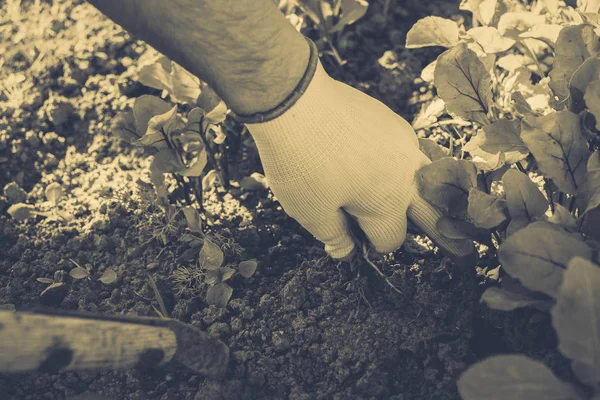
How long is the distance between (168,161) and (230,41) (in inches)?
16.9

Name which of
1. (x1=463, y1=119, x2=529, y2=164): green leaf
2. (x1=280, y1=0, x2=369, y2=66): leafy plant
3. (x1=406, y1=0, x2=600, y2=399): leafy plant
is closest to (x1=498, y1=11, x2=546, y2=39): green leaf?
(x1=406, y1=0, x2=600, y2=399): leafy plant

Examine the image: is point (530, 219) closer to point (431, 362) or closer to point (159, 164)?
point (431, 362)

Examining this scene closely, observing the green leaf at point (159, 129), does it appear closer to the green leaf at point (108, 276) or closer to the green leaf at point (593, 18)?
the green leaf at point (108, 276)

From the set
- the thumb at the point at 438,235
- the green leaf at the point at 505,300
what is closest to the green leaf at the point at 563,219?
the green leaf at the point at 505,300

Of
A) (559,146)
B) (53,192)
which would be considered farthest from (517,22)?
(53,192)

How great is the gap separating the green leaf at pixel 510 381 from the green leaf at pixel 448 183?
39 centimetres

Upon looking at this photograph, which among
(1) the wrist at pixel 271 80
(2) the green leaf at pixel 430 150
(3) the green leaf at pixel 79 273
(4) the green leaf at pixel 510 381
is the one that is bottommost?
(3) the green leaf at pixel 79 273

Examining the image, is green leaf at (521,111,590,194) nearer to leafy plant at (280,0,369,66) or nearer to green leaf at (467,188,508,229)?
green leaf at (467,188,508,229)

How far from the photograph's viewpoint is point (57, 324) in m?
0.90

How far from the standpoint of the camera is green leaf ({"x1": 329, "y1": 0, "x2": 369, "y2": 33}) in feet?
5.24

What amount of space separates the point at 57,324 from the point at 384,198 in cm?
60

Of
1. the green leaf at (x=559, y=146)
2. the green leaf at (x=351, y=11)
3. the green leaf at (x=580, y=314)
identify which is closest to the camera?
the green leaf at (x=580, y=314)

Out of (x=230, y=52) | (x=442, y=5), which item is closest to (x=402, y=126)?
(x=230, y=52)

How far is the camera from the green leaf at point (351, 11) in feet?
5.24
